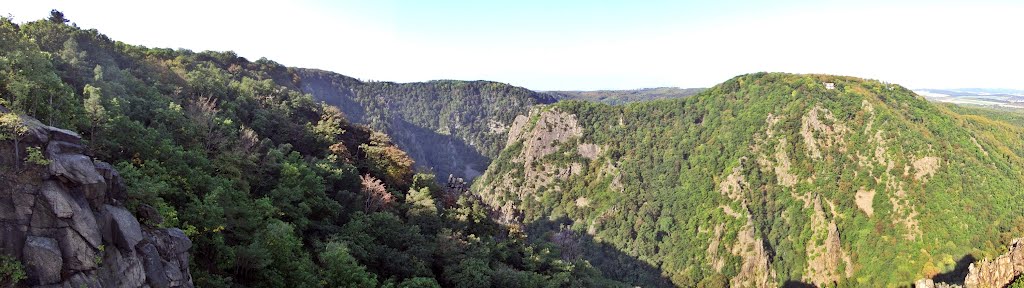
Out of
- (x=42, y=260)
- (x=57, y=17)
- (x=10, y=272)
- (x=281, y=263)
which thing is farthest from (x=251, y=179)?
(x=57, y=17)

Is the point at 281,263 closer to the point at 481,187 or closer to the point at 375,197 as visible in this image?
the point at 375,197

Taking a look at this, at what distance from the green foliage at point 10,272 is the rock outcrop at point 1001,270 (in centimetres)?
7788

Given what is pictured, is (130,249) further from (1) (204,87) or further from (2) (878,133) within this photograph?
(2) (878,133)

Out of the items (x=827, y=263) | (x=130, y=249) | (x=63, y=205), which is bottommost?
(x=827, y=263)

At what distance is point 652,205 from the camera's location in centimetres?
10806

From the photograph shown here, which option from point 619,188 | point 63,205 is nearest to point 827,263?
point 619,188

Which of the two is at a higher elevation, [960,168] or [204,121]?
[204,121]

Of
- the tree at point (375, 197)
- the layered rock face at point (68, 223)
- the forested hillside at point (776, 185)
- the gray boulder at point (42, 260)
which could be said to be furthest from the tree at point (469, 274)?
the forested hillside at point (776, 185)

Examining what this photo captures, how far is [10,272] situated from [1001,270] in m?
80.0

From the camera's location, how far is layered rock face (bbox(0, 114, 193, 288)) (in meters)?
12.8

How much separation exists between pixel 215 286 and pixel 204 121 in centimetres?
1826

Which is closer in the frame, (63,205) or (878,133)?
(63,205)

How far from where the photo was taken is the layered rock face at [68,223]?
12.8 metres

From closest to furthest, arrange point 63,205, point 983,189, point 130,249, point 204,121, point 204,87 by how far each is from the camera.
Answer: point 63,205 → point 130,249 → point 204,121 → point 204,87 → point 983,189
